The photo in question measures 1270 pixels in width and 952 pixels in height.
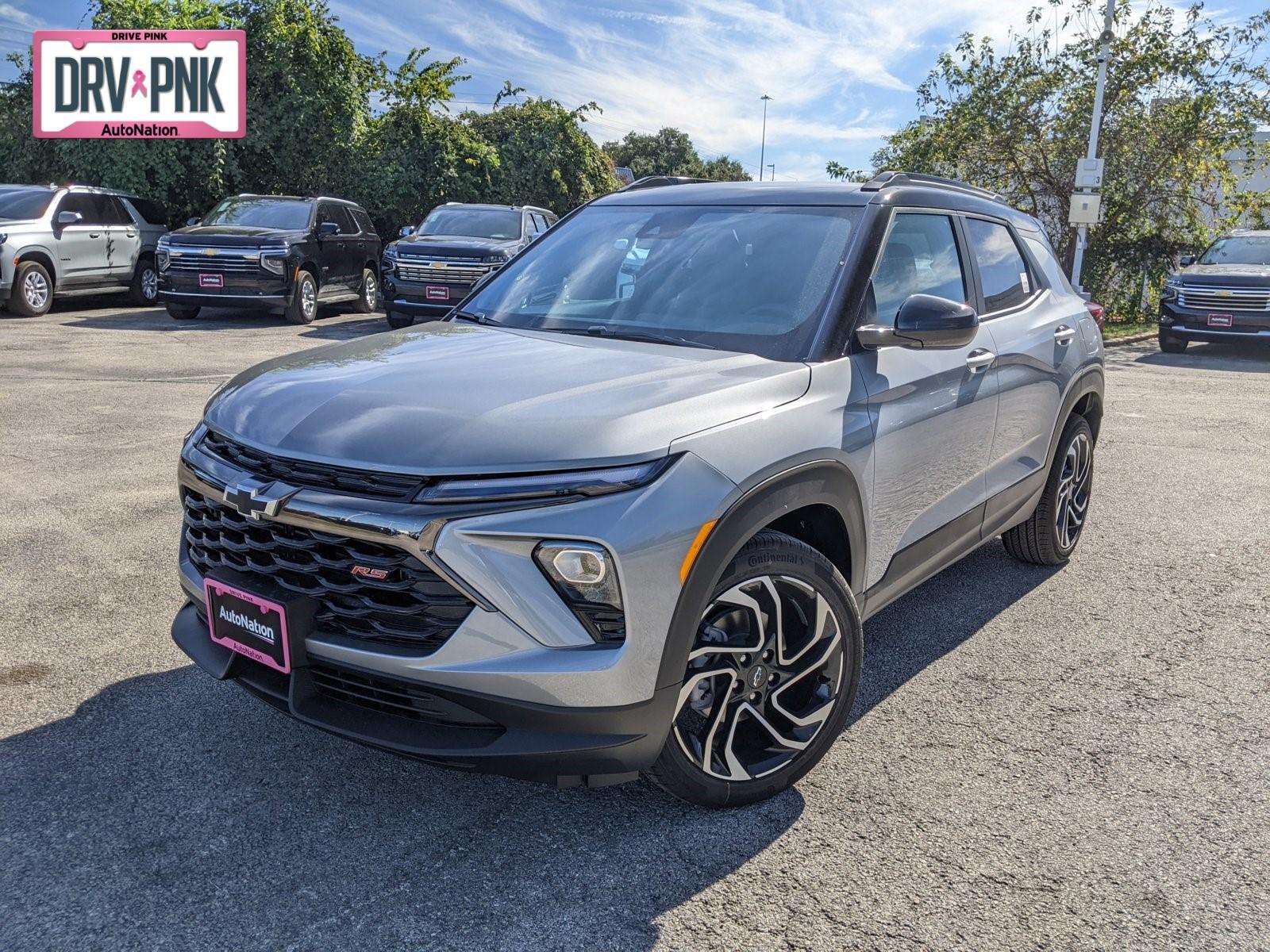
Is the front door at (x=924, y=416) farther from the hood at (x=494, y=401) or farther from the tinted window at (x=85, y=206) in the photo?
the tinted window at (x=85, y=206)

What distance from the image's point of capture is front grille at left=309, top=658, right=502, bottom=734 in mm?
2553

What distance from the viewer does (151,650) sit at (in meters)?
4.00

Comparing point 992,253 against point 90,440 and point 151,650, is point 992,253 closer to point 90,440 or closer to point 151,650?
point 151,650

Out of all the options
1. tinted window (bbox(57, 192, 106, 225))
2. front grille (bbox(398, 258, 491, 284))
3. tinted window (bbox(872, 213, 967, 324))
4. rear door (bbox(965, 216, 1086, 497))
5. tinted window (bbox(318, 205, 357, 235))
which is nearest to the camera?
tinted window (bbox(872, 213, 967, 324))

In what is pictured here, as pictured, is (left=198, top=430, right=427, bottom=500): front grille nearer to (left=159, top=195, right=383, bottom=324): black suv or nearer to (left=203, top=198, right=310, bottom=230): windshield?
(left=159, top=195, right=383, bottom=324): black suv

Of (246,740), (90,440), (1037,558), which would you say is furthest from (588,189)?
(246,740)

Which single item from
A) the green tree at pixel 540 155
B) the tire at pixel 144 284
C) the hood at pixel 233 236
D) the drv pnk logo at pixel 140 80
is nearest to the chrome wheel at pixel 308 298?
the hood at pixel 233 236

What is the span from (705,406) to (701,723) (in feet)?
2.78

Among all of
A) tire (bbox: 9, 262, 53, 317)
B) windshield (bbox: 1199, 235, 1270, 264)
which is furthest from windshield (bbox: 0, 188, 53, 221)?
windshield (bbox: 1199, 235, 1270, 264)

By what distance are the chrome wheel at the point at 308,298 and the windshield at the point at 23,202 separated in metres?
3.56

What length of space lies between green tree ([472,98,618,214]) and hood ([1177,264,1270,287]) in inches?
549

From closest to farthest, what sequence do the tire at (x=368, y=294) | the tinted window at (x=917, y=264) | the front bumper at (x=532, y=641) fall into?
the front bumper at (x=532, y=641) → the tinted window at (x=917, y=264) → the tire at (x=368, y=294)

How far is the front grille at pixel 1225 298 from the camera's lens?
15867 mm

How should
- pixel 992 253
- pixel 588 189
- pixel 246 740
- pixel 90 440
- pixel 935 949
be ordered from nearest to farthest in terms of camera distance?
pixel 935 949 → pixel 246 740 → pixel 992 253 → pixel 90 440 → pixel 588 189
